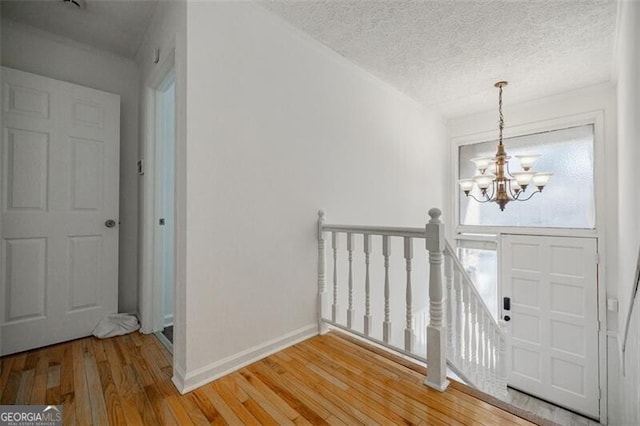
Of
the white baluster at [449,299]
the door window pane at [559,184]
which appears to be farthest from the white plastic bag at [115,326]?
the door window pane at [559,184]

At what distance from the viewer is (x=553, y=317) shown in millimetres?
3279

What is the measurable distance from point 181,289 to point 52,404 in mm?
787

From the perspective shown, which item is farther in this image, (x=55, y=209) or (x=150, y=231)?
(x=150, y=231)

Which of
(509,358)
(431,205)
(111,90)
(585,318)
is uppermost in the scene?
(111,90)

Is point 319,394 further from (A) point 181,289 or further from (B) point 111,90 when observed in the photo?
(B) point 111,90

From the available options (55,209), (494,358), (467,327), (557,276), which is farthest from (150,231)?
(557,276)

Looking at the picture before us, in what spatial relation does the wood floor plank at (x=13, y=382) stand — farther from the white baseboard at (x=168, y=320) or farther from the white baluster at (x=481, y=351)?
the white baluster at (x=481, y=351)

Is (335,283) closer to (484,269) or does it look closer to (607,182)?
(484,269)

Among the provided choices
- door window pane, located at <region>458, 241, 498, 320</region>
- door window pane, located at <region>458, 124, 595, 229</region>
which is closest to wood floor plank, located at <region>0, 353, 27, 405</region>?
door window pane, located at <region>458, 241, 498, 320</region>

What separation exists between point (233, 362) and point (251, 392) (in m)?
0.26

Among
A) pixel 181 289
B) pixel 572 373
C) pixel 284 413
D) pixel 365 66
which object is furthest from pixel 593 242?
pixel 181 289

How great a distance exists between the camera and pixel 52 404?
1.39 m

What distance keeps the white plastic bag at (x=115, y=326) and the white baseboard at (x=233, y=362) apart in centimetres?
A: 95

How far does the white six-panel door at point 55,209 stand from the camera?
6.25 ft
